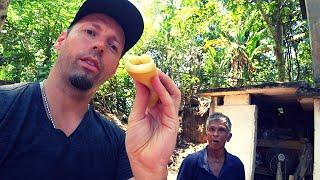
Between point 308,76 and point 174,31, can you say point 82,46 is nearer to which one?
point 308,76

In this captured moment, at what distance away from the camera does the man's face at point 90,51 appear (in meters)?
1.59

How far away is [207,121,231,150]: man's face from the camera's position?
415 centimetres

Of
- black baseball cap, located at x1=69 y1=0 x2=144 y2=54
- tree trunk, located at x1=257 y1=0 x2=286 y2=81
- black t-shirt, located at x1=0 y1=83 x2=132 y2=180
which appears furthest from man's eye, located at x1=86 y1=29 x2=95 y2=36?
tree trunk, located at x1=257 y1=0 x2=286 y2=81

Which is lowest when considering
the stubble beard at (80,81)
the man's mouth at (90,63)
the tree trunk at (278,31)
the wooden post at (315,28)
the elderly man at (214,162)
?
the elderly man at (214,162)

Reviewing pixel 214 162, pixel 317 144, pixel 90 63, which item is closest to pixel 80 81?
pixel 90 63

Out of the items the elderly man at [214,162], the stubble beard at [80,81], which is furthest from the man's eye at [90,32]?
the elderly man at [214,162]

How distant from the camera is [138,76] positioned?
4.76 ft

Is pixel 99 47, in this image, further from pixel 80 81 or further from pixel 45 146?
pixel 45 146

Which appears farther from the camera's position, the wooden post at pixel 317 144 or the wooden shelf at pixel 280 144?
the wooden shelf at pixel 280 144

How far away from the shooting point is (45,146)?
1.43 metres

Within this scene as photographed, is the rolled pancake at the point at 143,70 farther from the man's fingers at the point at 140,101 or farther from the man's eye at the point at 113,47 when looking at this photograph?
the man's eye at the point at 113,47

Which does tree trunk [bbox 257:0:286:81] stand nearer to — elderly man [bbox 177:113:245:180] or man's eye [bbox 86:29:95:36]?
elderly man [bbox 177:113:245:180]

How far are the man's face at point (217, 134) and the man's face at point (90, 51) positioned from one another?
2.64 meters

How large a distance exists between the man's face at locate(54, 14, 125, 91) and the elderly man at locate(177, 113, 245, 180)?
2.51m
